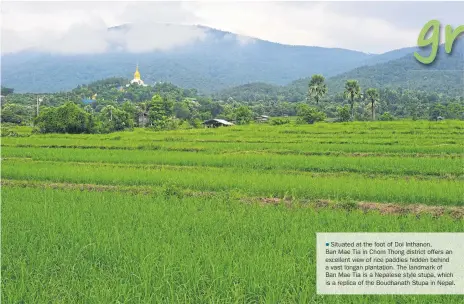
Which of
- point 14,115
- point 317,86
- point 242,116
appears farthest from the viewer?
point 317,86

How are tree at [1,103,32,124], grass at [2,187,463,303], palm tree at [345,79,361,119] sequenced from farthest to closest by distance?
palm tree at [345,79,361,119] < tree at [1,103,32,124] < grass at [2,187,463,303]

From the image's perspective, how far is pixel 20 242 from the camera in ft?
17.3

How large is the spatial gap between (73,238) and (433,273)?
4068 mm

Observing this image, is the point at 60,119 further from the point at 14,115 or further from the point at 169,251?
the point at 169,251

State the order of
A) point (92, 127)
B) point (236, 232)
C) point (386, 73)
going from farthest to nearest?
point (386, 73), point (92, 127), point (236, 232)

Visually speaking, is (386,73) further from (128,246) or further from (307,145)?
(128,246)

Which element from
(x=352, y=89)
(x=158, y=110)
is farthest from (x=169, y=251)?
(x=352, y=89)

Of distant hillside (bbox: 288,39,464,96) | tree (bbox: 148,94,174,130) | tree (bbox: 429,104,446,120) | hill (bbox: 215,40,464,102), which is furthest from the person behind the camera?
hill (bbox: 215,40,464,102)

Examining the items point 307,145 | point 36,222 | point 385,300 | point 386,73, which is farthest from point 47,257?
point 386,73

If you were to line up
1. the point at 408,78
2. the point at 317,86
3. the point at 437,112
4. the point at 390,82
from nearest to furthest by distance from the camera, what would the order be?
the point at 437,112
the point at 317,86
the point at 408,78
the point at 390,82

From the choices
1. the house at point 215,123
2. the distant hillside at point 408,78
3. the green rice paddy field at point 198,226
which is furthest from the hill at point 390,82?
the green rice paddy field at point 198,226

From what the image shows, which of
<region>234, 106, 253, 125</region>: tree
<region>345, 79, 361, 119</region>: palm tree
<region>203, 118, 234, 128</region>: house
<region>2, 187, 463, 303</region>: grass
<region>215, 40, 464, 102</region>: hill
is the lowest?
<region>203, 118, 234, 128</region>: house

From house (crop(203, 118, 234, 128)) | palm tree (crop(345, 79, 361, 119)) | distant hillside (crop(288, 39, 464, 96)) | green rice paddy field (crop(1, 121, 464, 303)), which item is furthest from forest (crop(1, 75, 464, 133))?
green rice paddy field (crop(1, 121, 464, 303))

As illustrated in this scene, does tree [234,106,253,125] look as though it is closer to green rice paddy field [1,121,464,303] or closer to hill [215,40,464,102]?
green rice paddy field [1,121,464,303]
